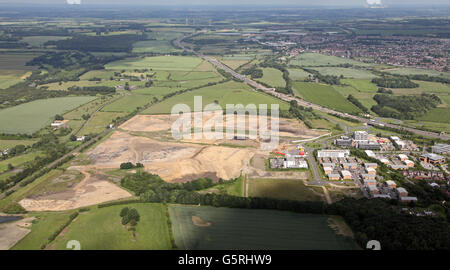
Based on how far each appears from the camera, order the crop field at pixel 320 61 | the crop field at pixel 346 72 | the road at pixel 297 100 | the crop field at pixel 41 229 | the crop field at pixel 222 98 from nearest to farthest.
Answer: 1. the crop field at pixel 41 229
2. the road at pixel 297 100
3. the crop field at pixel 222 98
4. the crop field at pixel 346 72
5. the crop field at pixel 320 61

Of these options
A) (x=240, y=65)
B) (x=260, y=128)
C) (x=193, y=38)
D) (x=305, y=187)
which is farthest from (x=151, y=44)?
(x=305, y=187)

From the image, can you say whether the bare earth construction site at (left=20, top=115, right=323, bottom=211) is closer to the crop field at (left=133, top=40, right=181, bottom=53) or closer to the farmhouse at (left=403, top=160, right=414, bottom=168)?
the farmhouse at (left=403, top=160, right=414, bottom=168)

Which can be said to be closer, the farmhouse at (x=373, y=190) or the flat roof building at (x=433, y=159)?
the farmhouse at (x=373, y=190)

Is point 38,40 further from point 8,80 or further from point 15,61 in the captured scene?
point 8,80

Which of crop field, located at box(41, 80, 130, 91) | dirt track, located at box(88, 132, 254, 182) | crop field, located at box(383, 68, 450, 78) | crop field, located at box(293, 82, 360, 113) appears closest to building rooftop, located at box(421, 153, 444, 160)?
dirt track, located at box(88, 132, 254, 182)

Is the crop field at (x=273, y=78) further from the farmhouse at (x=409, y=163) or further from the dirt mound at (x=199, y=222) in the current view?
the dirt mound at (x=199, y=222)

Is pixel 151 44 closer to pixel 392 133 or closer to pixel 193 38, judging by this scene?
pixel 193 38

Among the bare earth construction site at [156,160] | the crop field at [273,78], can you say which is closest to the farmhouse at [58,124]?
the bare earth construction site at [156,160]
